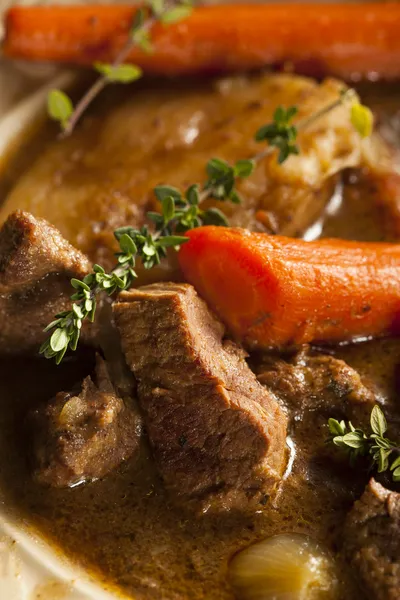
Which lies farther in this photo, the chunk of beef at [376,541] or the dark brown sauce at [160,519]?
the dark brown sauce at [160,519]

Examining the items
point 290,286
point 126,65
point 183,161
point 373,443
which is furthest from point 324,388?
point 126,65

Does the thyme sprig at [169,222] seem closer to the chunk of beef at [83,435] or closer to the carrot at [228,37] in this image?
the chunk of beef at [83,435]

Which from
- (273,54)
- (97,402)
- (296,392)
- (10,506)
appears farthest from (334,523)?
(273,54)

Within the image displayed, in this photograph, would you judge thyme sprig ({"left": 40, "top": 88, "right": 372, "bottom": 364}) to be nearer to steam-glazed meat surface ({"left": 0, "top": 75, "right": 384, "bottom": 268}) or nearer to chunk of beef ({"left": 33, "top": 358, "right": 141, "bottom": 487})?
steam-glazed meat surface ({"left": 0, "top": 75, "right": 384, "bottom": 268})

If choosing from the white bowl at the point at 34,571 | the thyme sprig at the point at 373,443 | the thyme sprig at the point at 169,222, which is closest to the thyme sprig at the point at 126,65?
the thyme sprig at the point at 169,222

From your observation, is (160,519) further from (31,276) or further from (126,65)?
(126,65)

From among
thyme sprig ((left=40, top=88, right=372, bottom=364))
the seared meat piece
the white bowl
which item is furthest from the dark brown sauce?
thyme sprig ((left=40, top=88, right=372, bottom=364))

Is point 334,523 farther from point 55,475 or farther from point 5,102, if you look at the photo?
point 5,102
